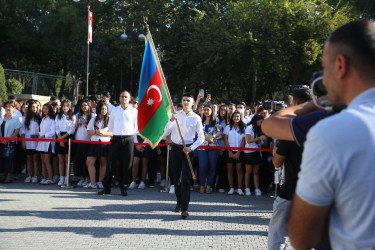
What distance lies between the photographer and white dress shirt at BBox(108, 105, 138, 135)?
11.0m

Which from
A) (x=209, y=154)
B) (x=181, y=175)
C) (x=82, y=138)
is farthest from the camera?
(x=82, y=138)

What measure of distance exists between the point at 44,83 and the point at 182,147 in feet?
66.9

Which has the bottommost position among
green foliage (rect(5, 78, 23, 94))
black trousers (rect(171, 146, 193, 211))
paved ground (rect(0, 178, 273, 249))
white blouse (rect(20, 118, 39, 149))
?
paved ground (rect(0, 178, 273, 249))

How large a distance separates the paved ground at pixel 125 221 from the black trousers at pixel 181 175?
40 centimetres

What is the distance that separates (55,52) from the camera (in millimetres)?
44344

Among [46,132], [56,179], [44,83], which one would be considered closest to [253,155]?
[56,179]

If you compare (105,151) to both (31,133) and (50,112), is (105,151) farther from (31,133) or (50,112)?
(31,133)

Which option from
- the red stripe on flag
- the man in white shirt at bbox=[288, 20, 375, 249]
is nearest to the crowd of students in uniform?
the red stripe on flag

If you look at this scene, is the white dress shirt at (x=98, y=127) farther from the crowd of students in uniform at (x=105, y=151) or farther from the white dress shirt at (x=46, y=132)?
the white dress shirt at (x=46, y=132)

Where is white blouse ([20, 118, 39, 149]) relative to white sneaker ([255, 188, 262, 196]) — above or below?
above

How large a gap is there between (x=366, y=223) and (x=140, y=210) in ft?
25.7

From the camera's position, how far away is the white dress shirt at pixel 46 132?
12.6 m

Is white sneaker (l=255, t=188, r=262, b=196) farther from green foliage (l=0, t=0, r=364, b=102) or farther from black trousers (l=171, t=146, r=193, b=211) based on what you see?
green foliage (l=0, t=0, r=364, b=102)

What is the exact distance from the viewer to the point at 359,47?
171cm
